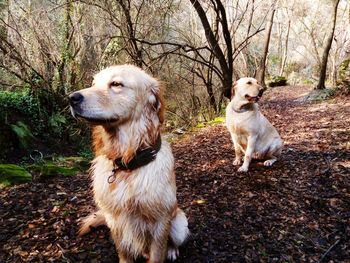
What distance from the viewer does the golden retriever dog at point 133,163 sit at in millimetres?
2492

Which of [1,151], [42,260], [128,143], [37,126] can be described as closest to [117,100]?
[128,143]

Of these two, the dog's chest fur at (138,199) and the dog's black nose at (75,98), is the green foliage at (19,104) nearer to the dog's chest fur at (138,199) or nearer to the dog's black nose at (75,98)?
the dog's chest fur at (138,199)

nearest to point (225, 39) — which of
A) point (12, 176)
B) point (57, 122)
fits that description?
point (57, 122)

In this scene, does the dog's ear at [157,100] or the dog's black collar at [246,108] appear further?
the dog's black collar at [246,108]

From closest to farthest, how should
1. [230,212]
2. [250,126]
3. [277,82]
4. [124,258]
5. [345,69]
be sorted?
[124,258] < [230,212] < [250,126] < [345,69] < [277,82]

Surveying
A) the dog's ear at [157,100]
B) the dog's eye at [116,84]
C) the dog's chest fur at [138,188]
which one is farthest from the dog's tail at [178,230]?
the dog's eye at [116,84]

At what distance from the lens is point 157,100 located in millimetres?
2617

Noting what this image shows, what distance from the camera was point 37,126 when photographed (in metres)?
10.3

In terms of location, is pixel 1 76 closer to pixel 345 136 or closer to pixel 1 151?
pixel 1 151

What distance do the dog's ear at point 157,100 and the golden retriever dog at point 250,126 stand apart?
8.10ft

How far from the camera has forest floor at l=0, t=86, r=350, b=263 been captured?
3.12 metres

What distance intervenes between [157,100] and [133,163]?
513mm

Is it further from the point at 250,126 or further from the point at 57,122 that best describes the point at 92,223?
the point at 57,122

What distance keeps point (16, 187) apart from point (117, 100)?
256 centimetres
